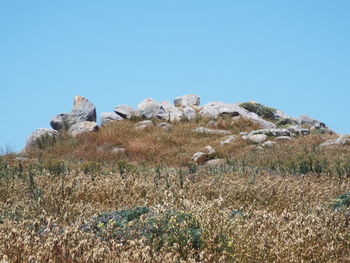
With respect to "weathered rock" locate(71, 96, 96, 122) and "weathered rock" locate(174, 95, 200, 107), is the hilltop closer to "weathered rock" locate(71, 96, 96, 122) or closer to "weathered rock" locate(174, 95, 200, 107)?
"weathered rock" locate(71, 96, 96, 122)

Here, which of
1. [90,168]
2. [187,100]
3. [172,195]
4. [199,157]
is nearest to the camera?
[172,195]

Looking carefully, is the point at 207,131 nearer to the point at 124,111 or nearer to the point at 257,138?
the point at 257,138

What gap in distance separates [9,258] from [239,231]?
2499mm

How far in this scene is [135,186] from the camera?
40.7 feet

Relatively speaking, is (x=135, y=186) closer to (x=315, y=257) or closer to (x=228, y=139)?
(x=315, y=257)

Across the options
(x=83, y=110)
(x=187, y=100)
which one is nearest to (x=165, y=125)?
(x=83, y=110)

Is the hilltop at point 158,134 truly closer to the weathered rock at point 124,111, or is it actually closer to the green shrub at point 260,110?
the weathered rock at point 124,111

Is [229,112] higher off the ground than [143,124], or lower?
higher

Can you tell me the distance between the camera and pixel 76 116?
3475 cm

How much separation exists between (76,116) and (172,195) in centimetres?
2752

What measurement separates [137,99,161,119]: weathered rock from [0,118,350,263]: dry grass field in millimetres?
8112

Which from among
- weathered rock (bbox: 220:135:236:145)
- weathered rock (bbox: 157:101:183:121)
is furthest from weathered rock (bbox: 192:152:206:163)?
weathered rock (bbox: 157:101:183:121)

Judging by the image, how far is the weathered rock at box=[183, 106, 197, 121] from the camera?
35.5 m

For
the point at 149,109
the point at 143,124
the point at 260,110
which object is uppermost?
the point at 260,110
